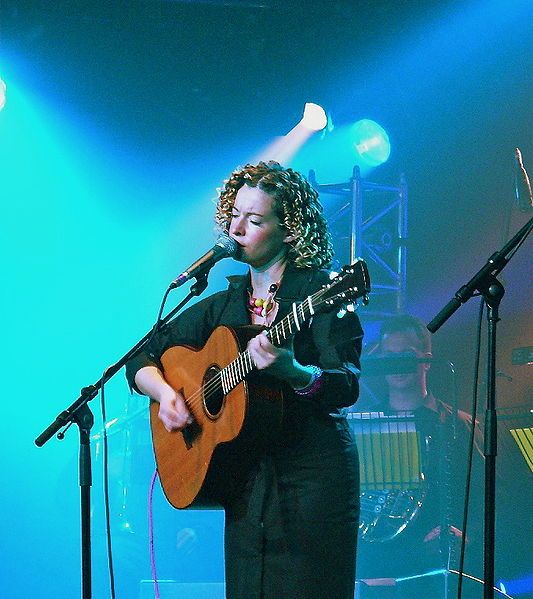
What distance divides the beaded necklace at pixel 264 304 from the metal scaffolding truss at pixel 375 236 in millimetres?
2976

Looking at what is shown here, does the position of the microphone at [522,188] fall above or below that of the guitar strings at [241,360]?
above

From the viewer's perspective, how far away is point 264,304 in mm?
2943

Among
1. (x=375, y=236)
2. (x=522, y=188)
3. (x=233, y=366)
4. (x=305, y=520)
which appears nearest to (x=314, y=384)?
(x=233, y=366)

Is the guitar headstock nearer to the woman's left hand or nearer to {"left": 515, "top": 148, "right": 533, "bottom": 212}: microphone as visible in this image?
the woman's left hand

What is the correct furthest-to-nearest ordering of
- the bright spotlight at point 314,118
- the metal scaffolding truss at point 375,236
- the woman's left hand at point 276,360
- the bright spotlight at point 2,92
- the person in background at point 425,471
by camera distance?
the bright spotlight at point 314,118
the bright spotlight at point 2,92
the metal scaffolding truss at point 375,236
the person in background at point 425,471
the woman's left hand at point 276,360

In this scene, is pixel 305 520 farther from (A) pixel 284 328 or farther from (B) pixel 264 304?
(B) pixel 264 304

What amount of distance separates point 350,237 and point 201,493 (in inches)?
141

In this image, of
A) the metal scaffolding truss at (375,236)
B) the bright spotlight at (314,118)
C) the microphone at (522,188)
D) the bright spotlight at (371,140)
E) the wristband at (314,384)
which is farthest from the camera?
the bright spotlight at (371,140)

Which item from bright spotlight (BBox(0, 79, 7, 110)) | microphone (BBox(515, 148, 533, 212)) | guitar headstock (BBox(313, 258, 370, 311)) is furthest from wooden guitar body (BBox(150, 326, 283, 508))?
bright spotlight (BBox(0, 79, 7, 110))

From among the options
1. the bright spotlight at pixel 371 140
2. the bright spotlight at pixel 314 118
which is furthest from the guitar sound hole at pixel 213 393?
the bright spotlight at pixel 371 140

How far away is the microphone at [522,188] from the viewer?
5.86 metres

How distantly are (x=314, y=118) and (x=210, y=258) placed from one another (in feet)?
12.8

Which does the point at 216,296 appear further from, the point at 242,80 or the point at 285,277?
the point at 242,80

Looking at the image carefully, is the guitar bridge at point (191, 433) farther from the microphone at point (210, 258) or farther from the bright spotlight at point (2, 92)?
the bright spotlight at point (2, 92)
